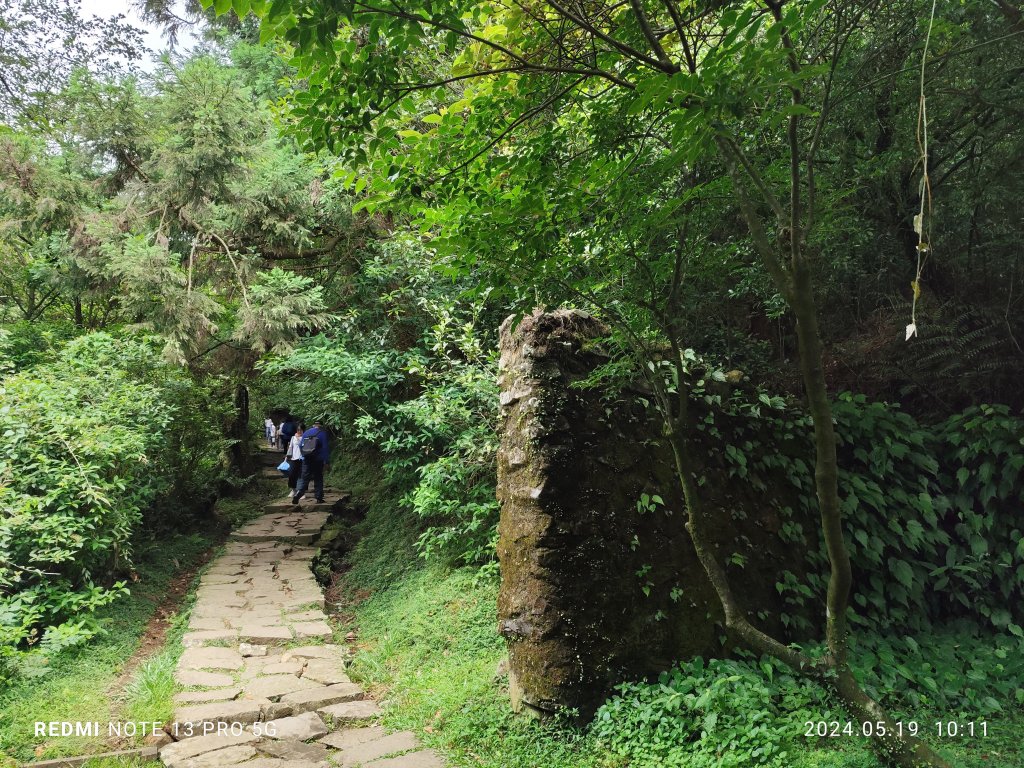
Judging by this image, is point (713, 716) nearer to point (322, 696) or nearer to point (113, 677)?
point (322, 696)

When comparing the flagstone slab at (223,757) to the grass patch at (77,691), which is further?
the grass patch at (77,691)

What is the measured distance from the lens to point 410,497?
7.00 m

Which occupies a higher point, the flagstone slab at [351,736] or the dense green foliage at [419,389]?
the dense green foliage at [419,389]

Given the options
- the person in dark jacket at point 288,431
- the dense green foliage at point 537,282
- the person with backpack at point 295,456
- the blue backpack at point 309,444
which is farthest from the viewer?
the person in dark jacket at point 288,431

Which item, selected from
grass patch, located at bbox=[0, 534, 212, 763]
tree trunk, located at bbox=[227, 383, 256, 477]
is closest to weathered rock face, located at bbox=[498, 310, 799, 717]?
grass patch, located at bbox=[0, 534, 212, 763]

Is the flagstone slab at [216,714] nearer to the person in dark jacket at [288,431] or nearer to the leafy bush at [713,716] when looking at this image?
the leafy bush at [713,716]

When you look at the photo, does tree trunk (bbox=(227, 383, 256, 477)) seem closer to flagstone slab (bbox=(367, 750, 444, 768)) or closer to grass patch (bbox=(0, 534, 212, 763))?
grass patch (bbox=(0, 534, 212, 763))

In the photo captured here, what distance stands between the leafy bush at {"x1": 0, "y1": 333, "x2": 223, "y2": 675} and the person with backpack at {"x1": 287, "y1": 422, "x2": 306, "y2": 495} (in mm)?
2299

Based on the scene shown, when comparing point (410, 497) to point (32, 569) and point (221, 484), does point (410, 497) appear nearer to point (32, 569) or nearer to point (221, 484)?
point (32, 569)

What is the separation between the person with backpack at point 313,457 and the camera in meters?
9.16

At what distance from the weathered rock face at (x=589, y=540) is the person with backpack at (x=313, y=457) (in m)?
5.65

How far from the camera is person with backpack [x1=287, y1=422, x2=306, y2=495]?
955 cm

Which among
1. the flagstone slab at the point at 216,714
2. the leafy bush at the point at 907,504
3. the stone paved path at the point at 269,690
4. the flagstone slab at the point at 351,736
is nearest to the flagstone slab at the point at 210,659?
the stone paved path at the point at 269,690

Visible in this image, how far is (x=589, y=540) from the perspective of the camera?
390 centimetres
